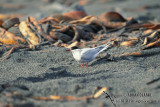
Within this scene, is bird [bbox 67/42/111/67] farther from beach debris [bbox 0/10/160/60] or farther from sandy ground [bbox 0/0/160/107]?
beach debris [bbox 0/10/160/60]

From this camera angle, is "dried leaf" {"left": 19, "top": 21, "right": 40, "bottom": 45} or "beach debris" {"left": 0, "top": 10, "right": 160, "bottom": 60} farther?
"dried leaf" {"left": 19, "top": 21, "right": 40, "bottom": 45}

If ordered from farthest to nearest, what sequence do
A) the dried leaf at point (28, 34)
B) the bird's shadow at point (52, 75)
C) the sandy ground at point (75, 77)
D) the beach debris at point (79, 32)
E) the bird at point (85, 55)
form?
the dried leaf at point (28, 34), the beach debris at point (79, 32), the bird at point (85, 55), the bird's shadow at point (52, 75), the sandy ground at point (75, 77)

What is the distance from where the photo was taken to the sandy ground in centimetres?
212

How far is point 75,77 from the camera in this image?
9.05 feet

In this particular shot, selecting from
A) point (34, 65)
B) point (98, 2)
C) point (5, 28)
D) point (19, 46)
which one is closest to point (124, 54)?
point (34, 65)

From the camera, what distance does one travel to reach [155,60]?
3.30 meters

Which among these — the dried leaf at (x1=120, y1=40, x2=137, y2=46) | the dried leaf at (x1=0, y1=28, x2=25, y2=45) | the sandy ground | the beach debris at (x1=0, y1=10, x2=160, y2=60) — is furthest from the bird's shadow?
the dried leaf at (x1=0, y1=28, x2=25, y2=45)

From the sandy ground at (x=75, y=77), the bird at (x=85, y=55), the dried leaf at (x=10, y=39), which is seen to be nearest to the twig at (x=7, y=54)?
the sandy ground at (x=75, y=77)

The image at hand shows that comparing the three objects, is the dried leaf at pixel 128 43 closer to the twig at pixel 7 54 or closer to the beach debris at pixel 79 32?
the beach debris at pixel 79 32

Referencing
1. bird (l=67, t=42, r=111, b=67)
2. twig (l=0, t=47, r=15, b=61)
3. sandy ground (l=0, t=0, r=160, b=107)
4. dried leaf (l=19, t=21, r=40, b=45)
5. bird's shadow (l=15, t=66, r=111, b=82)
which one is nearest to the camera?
sandy ground (l=0, t=0, r=160, b=107)

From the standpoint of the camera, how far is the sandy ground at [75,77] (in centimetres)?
212

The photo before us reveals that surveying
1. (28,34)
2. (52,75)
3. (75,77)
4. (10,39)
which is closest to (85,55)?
(75,77)

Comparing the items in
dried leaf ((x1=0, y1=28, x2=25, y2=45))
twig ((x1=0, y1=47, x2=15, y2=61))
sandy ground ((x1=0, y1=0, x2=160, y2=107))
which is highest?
dried leaf ((x1=0, y1=28, x2=25, y2=45))

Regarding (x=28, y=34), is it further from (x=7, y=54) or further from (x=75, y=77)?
(x=75, y=77)
